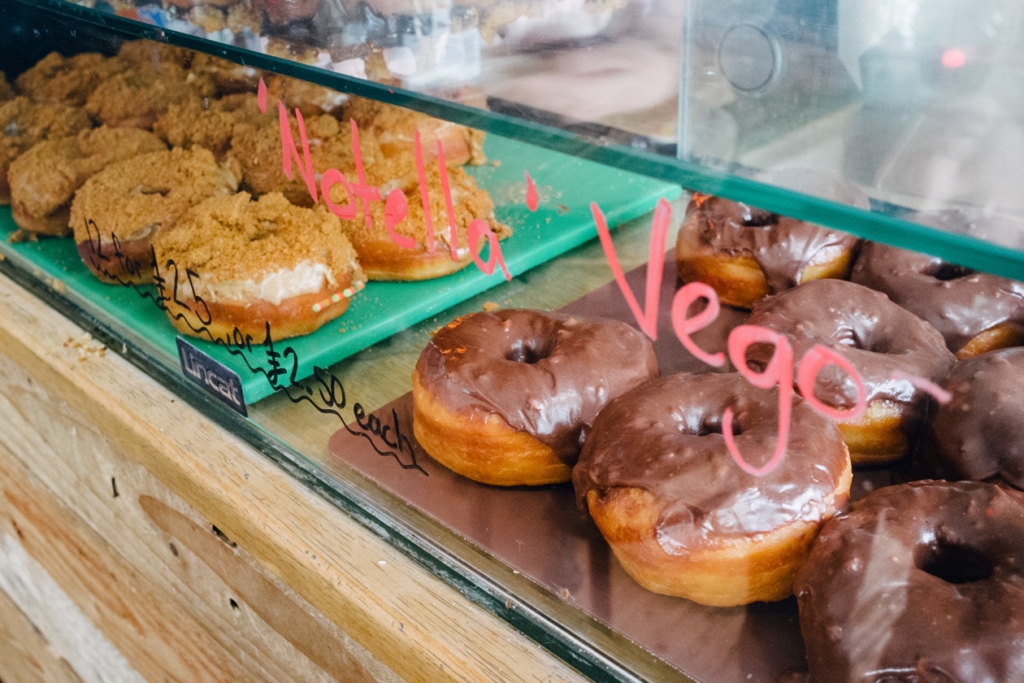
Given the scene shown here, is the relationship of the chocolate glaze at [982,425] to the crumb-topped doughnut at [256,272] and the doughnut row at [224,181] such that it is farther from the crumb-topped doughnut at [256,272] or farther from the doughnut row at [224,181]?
the crumb-topped doughnut at [256,272]

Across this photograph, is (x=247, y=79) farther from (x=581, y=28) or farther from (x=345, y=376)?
(x=581, y=28)

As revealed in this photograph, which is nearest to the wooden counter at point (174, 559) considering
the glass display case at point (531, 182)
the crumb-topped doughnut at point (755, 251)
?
the glass display case at point (531, 182)

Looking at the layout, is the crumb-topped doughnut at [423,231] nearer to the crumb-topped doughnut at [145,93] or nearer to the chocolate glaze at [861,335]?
the chocolate glaze at [861,335]

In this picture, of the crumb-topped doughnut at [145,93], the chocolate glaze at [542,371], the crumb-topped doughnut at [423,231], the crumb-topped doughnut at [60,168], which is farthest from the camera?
the crumb-topped doughnut at [145,93]

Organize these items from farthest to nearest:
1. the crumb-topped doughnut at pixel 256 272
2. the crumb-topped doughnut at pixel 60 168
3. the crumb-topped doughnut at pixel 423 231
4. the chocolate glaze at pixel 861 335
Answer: the crumb-topped doughnut at pixel 60 168, the crumb-topped doughnut at pixel 256 272, the crumb-topped doughnut at pixel 423 231, the chocolate glaze at pixel 861 335

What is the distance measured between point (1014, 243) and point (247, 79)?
5.90 feet

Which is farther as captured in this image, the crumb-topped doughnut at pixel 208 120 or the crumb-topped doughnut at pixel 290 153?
the crumb-topped doughnut at pixel 208 120

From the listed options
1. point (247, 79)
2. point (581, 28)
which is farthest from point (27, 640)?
point (581, 28)

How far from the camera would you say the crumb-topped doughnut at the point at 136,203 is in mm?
1645

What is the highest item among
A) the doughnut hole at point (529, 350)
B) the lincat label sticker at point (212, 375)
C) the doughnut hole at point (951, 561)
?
the doughnut hole at point (529, 350)

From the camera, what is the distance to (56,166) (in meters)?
1.91

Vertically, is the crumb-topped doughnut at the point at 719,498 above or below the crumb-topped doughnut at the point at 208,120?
below

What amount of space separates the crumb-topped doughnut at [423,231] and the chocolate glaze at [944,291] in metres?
0.56

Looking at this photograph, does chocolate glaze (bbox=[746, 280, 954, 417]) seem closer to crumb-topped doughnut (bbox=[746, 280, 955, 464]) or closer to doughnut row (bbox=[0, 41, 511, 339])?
crumb-topped doughnut (bbox=[746, 280, 955, 464])
